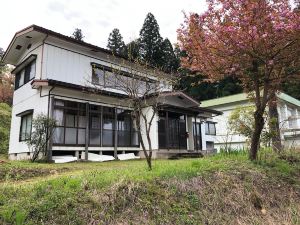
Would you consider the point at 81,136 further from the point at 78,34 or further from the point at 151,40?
the point at 78,34

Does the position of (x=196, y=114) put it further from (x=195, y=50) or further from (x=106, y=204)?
(x=106, y=204)

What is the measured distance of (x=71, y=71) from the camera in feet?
57.0

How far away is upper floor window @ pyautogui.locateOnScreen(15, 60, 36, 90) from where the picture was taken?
17.5 m

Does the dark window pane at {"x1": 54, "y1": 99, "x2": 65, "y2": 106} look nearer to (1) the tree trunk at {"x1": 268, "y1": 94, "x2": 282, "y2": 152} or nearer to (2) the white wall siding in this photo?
(2) the white wall siding

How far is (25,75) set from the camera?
59.8 ft

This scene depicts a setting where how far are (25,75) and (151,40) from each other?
77.5 ft

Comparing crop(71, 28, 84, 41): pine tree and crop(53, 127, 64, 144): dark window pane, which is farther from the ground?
crop(71, 28, 84, 41): pine tree

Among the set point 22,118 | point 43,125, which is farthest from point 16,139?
point 43,125

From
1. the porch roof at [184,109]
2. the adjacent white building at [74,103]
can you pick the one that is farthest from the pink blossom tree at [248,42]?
the porch roof at [184,109]

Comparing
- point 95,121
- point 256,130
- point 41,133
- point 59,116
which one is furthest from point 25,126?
point 256,130

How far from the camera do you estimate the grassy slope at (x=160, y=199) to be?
5.11 metres

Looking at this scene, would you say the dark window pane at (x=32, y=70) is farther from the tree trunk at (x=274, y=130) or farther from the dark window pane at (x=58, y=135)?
the tree trunk at (x=274, y=130)

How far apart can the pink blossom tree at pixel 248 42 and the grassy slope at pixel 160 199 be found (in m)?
2.23

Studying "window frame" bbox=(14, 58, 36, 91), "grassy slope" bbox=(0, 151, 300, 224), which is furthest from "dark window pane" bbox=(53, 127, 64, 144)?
"grassy slope" bbox=(0, 151, 300, 224)
